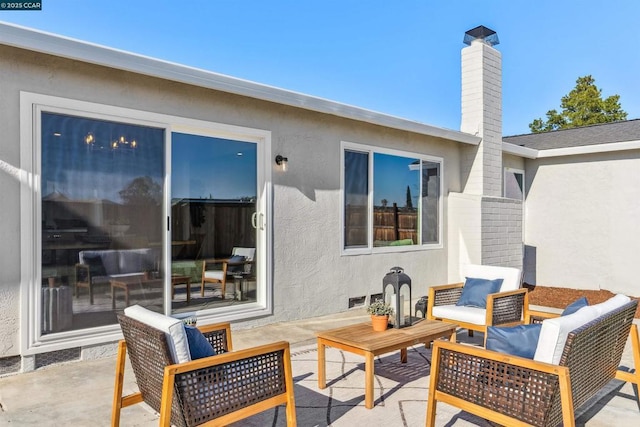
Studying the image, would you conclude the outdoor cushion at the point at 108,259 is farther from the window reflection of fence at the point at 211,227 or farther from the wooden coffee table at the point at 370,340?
the wooden coffee table at the point at 370,340

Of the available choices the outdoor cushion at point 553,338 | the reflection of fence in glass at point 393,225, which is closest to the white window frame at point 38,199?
the reflection of fence in glass at point 393,225

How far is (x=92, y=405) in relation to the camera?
3352 millimetres

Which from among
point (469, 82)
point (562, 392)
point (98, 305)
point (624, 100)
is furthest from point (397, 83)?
point (562, 392)

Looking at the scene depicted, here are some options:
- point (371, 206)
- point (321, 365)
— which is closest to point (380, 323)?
point (321, 365)

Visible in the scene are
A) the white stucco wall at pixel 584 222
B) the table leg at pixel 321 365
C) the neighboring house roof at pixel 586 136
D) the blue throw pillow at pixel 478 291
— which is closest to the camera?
the table leg at pixel 321 365

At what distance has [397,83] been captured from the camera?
715 inches

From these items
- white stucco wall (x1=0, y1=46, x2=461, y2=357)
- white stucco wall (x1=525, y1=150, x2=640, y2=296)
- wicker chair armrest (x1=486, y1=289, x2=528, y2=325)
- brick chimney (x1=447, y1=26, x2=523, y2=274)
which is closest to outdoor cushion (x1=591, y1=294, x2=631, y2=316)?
wicker chair armrest (x1=486, y1=289, x2=528, y2=325)

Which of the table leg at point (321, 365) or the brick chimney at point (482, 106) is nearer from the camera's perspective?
the table leg at point (321, 365)

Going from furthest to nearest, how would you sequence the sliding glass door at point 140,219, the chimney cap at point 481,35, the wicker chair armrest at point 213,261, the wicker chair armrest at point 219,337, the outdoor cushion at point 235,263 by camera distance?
the chimney cap at point 481,35
the outdoor cushion at point 235,263
the wicker chair armrest at point 213,261
the sliding glass door at point 140,219
the wicker chair armrest at point 219,337

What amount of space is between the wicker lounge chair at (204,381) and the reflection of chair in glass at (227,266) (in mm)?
2615

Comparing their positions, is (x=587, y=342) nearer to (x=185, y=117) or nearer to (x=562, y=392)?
(x=562, y=392)

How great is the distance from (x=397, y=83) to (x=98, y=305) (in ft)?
52.1

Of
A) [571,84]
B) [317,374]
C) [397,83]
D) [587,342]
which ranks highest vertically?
[571,84]

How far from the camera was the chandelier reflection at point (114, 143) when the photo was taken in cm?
446
